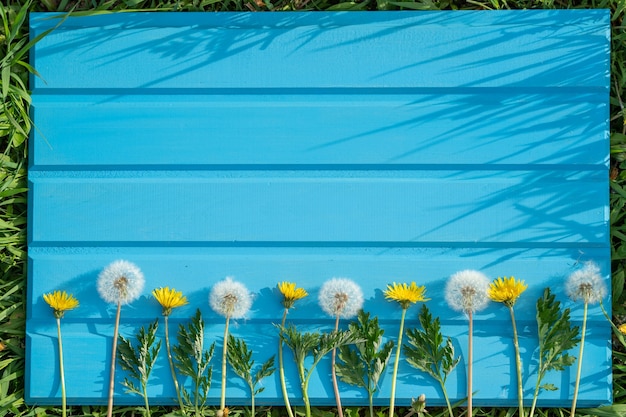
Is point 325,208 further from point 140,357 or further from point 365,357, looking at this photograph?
point 140,357

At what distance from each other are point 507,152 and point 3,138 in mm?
1497

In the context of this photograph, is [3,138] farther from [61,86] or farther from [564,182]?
[564,182]

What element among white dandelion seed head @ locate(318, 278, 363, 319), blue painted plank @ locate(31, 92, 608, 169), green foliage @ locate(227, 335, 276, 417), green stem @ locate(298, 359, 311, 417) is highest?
blue painted plank @ locate(31, 92, 608, 169)

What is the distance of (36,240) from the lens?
1.86 meters

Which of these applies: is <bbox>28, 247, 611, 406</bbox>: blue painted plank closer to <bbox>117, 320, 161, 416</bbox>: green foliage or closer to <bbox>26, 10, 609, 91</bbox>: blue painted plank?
<bbox>117, 320, 161, 416</bbox>: green foliage

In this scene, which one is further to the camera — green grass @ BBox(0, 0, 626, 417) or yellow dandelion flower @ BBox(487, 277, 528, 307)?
green grass @ BBox(0, 0, 626, 417)

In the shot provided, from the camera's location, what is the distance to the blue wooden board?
1834mm

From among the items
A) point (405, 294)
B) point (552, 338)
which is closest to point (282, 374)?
point (405, 294)

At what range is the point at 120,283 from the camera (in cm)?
181

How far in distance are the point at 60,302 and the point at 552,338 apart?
1.39 metres

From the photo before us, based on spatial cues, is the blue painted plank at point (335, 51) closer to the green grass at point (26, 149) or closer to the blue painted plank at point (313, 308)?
the green grass at point (26, 149)

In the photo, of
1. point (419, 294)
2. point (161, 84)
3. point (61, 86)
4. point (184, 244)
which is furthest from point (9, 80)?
point (419, 294)

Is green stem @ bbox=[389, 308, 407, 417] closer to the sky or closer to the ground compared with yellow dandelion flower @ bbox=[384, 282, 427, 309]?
closer to the ground

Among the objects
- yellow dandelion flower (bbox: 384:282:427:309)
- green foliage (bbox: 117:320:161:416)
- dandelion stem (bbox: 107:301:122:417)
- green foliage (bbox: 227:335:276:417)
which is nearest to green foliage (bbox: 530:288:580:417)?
yellow dandelion flower (bbox: 384:282:427:309)
